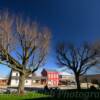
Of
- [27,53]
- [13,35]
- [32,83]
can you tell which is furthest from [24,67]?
[32,83]

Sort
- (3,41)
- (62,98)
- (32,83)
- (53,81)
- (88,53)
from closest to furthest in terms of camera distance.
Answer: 1. (62,98)
2. (3,41)
3. (88,53)
4. (32,83)
5. (53,81)

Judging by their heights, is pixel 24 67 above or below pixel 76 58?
below

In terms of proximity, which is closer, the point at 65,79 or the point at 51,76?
the point at 51,76

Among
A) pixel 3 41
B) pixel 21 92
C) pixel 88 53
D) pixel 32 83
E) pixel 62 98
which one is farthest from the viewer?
pixel 32 83

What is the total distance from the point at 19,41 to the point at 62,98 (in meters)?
10.4

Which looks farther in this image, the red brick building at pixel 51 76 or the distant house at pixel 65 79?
the distant house at pixel 65 79

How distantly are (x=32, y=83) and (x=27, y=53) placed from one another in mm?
56220

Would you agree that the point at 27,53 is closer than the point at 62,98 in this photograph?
No

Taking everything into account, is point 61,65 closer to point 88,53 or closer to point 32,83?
point 88,53

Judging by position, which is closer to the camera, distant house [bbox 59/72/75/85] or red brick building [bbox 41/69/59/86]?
red brick building [bbox 41/69/59/86]

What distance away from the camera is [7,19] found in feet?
95.5

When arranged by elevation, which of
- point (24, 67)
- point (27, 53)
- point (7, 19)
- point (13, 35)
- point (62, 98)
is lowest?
point (62, 98)

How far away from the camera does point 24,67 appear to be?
101 ft

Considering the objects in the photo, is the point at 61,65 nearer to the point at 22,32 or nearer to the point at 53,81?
the point at 22,32
